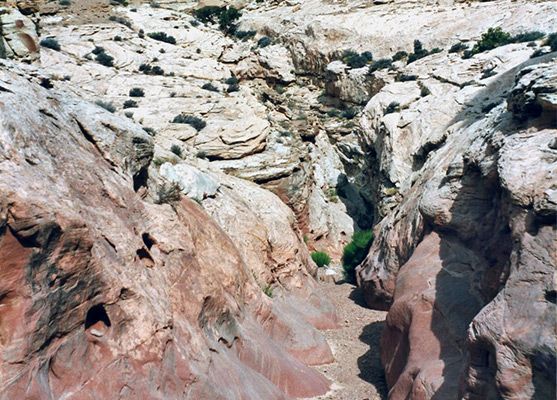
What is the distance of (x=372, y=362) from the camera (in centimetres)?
1484

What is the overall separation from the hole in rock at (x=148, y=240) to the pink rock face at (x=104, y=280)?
0.13ft

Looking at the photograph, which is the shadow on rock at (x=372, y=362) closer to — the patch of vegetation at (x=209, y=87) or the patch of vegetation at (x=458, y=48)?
the patch of vegetation at (x=209, y=87)

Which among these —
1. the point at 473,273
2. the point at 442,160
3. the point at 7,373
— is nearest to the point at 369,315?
the point at 442,160

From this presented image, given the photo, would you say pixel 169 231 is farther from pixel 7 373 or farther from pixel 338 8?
pixel 338 8

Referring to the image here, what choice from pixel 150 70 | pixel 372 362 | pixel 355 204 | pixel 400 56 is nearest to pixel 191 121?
pixel 150 70

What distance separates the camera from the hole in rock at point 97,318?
25.8 ft

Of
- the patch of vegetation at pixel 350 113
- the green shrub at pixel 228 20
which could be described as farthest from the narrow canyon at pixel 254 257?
the green shrub at pixel 228 20

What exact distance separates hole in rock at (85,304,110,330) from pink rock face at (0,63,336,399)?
16mm

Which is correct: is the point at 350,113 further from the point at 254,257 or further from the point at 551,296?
the point at 551,296

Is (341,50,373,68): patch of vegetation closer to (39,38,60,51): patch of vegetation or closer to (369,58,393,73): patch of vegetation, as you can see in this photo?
(369,58,393,73): patch of vegetation

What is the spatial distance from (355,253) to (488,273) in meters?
16.9

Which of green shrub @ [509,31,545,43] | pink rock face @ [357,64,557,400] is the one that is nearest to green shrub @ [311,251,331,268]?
pink rock face @ [357,64,557,400]

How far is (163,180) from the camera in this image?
14203 millimetres

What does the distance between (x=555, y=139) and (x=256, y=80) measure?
3924cm
